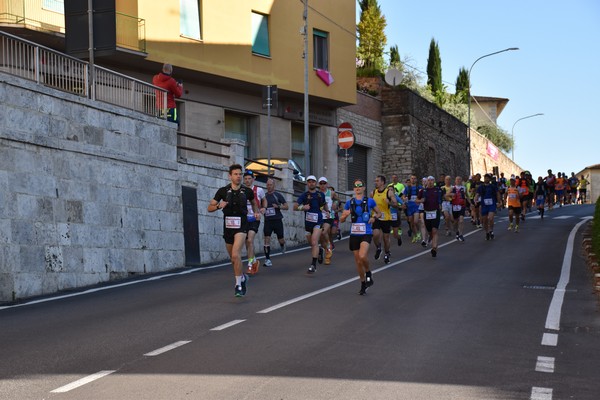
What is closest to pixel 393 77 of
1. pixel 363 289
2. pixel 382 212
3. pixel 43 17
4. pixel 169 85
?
pixel 43 17

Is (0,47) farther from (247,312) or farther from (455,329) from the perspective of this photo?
(455,329)

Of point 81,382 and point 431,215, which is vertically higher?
point 431,215

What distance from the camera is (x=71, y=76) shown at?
18891 mm

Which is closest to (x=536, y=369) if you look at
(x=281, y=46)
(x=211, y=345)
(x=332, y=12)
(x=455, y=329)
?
(x=455, y=329)

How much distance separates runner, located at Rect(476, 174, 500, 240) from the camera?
1110 inches

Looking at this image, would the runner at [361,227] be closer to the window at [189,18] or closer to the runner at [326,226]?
the runner at [326,226]

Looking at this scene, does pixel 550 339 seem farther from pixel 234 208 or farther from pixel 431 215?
pixel 431 215

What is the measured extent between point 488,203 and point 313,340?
1908 centimetres

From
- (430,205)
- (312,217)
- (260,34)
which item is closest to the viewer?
(312,217)

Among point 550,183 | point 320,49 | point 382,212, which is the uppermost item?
point 320,49

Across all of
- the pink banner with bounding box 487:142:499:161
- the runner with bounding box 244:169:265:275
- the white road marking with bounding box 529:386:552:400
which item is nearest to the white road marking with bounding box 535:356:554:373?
the white road marking with bounding box 529:386:552:400

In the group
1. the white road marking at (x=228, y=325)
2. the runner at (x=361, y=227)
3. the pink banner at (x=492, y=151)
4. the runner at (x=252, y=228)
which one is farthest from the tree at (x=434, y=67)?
the white road marking at (x=228, y=325)

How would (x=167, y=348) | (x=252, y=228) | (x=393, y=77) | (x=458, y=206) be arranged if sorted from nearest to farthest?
1. (x=167, y=348)
2. (x=252, y=228)
3. (x=458, y=206)
4. (x=393, y=77)

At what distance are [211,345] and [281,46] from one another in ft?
91.3
